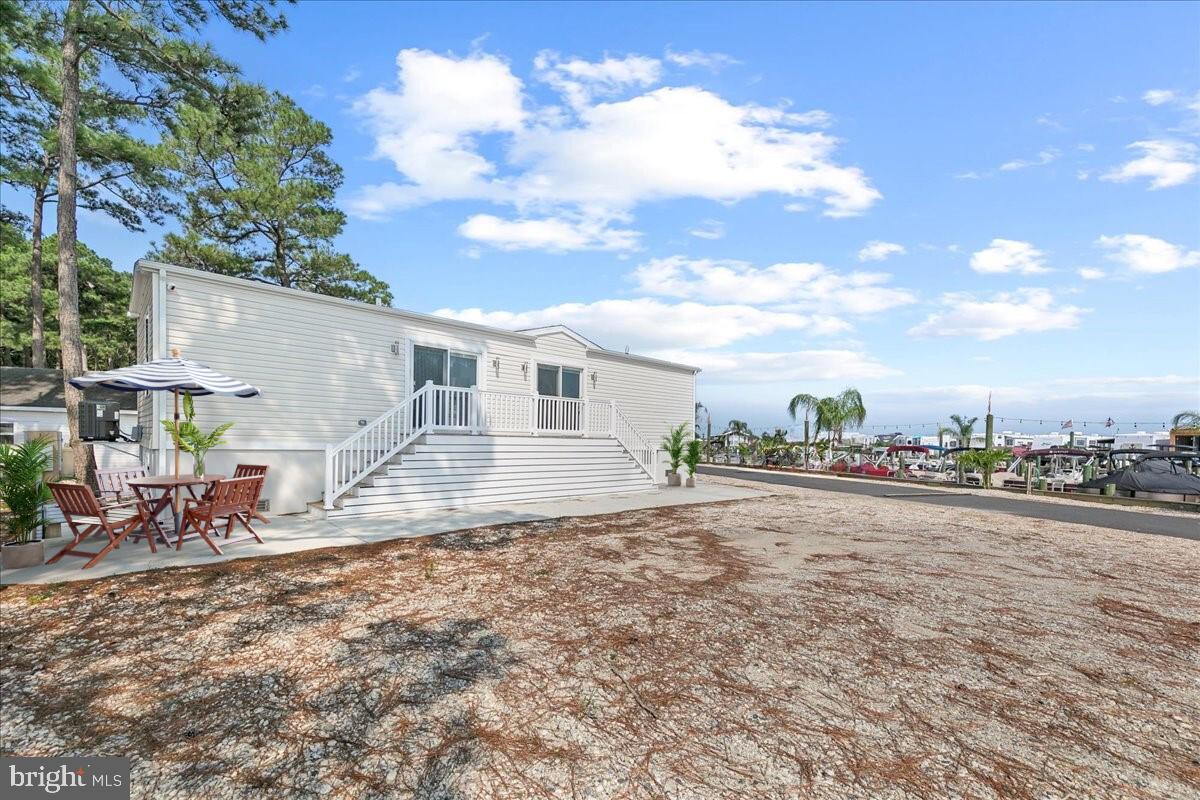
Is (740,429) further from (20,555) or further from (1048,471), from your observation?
(20,555)

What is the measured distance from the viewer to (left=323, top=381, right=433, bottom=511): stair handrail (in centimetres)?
836

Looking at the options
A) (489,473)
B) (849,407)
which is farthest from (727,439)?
(489,473)

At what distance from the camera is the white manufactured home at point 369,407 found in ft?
28.1

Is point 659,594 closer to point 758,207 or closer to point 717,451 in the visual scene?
point 758,207

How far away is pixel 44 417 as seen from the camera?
15469 millimetres

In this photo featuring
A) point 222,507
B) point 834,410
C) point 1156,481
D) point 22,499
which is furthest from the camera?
point 834,410

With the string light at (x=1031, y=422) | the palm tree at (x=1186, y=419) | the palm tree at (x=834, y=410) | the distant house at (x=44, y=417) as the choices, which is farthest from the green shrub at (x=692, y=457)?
the palm tree at (x=1186, y=419)

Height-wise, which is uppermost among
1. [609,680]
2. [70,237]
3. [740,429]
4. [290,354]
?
[70,237]

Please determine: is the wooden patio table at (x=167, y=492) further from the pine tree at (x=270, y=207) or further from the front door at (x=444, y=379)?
the pine tree at (x=270, y=207)

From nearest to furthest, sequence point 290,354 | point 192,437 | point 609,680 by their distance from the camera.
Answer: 1. point 609,680
2. point 192,437
3. point 290,354

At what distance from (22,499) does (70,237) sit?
8.51m

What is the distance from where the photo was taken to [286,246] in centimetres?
2111

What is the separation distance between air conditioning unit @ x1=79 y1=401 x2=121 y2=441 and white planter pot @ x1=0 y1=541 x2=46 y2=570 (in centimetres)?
679

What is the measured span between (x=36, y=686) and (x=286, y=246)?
72.1 feet
